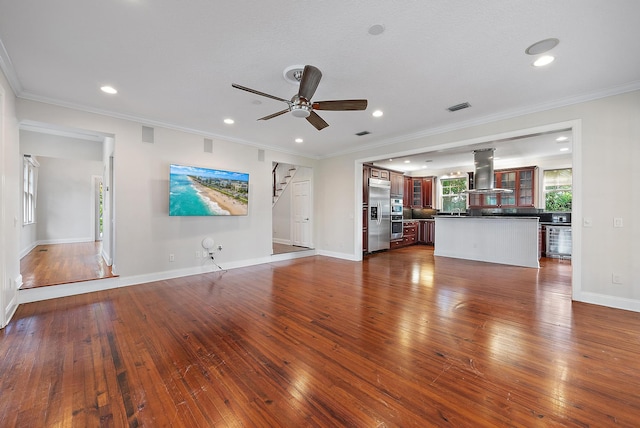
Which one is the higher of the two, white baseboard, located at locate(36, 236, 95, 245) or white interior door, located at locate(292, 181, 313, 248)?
white interior door, located at locate(292, 181, 313, 248)

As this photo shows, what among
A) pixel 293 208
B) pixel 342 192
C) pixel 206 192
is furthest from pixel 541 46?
pixel 293 208

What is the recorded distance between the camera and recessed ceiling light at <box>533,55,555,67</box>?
272 cm

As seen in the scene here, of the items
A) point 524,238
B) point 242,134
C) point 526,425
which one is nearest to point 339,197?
point 242,134

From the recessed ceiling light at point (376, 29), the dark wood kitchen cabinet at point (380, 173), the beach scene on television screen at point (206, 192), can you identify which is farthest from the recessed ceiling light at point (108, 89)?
the dark wood kitchen cabinet at point (380, 173)

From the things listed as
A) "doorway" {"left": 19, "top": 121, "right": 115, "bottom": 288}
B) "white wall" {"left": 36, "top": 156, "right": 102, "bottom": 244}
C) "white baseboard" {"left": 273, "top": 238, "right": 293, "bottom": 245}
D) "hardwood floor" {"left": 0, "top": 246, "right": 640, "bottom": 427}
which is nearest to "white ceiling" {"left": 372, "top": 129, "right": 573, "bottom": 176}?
"hardwood floor" {"left": 0, "top": 246, "right": 640, "bottom": 427}

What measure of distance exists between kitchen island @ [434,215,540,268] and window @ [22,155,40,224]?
1063 centimetres

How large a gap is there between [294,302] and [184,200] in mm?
2938

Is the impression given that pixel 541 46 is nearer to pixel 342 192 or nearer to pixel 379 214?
pixel 342 192

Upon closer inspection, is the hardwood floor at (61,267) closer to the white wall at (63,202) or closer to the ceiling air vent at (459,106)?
the white wall at (63,202)

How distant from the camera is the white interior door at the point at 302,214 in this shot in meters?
7.76

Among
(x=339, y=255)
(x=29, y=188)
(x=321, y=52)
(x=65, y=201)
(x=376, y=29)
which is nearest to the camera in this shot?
(x=376, y=29)

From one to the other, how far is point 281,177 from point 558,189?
8560 millimetres

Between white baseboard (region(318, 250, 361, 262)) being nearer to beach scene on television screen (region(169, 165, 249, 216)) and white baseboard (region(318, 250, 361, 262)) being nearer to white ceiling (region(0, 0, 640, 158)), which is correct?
beach scene on television screen (region(169, 165, 249, 216))

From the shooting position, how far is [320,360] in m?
2.17
